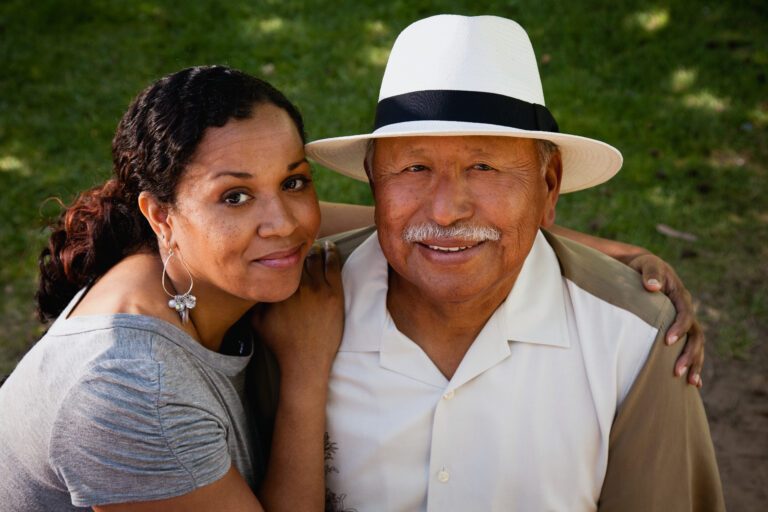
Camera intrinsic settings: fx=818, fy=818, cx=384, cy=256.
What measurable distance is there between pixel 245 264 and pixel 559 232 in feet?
4.83

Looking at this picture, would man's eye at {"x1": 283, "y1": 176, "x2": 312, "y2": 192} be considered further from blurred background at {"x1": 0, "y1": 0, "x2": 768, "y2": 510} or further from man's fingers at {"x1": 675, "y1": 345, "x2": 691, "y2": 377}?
blurred background at {"x1": 0, "y1": 0, "x2": 768, "y2": 510}

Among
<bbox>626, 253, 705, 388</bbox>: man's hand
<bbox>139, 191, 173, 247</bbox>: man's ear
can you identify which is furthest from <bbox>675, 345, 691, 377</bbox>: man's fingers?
<bbox>139, 191, 173, 247</bbox>: man's ear

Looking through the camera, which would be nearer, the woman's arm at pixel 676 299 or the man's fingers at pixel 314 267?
the woman's arm at pixel 676 299

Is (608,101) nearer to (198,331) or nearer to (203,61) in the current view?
(203,61)

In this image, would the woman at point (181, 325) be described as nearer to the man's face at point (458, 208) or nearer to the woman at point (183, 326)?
the woman at point (183, 326)

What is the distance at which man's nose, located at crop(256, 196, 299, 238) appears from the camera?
8.52ft

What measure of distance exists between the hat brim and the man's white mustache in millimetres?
287

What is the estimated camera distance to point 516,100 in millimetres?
2592

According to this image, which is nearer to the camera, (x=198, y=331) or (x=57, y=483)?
(x=57, y=483)

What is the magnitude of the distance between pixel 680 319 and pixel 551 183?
2.06 feet

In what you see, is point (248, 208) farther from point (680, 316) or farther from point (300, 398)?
point (680, 316)

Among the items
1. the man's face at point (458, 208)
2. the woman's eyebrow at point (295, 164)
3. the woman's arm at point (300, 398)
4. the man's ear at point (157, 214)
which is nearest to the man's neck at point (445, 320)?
the man's face at point (458, 208)

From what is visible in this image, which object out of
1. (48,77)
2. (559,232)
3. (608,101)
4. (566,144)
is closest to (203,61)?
(48,77)

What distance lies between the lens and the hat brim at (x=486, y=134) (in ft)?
8.10
